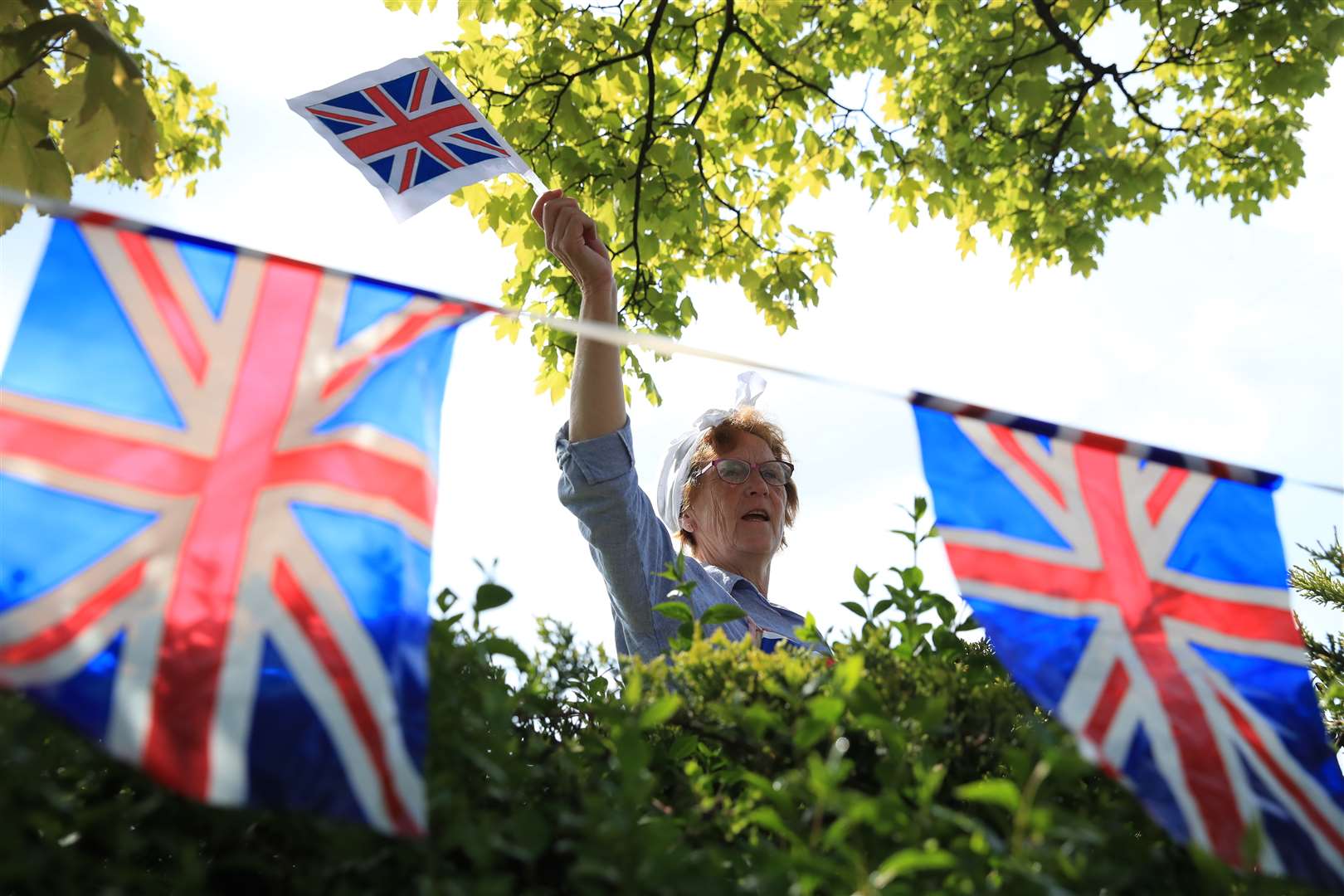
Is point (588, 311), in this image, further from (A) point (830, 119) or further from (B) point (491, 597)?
(A) point (830, 119)

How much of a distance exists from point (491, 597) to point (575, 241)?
5.02ft

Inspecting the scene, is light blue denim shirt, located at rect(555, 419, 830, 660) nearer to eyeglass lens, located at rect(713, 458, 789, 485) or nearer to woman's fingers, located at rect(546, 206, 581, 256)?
woman's fingers, located at rect(546, 206, 581, 256)

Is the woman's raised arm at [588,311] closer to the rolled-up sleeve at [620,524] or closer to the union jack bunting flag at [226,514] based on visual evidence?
the rolled-up sleeve at [620,524]

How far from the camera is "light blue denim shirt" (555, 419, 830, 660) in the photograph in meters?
2.70

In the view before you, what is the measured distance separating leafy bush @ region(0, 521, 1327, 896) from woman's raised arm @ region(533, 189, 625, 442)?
41.3 inches

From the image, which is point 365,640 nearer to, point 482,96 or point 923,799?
point 923,799

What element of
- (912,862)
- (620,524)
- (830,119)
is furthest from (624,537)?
(830,119)

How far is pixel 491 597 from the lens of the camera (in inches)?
58.0

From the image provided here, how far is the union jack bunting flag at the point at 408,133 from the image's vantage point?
364 cm

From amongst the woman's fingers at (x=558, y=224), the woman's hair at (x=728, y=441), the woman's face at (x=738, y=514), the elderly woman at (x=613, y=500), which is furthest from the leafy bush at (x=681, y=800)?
the woman's hair at (x=728, y=441)

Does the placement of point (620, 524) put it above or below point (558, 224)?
below

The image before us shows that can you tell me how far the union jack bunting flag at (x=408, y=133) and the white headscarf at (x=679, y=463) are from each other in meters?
1.13

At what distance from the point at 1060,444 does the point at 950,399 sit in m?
0.20

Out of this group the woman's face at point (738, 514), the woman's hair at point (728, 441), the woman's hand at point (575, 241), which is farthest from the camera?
the woman's hair at point (728, 441)
